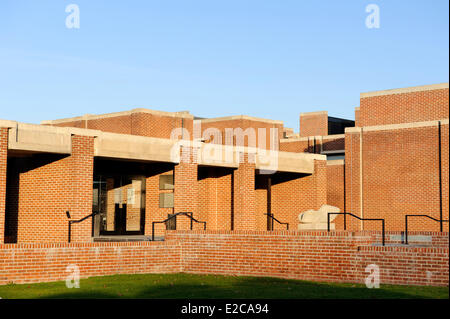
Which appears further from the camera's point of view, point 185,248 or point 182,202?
point 182,202

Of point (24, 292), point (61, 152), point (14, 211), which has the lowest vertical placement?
point (24, 292)

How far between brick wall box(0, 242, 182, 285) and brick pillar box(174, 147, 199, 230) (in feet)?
22.4

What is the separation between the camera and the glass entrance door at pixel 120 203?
2781 cm

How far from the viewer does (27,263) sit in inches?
655

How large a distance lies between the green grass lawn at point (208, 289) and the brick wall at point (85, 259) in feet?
1.78

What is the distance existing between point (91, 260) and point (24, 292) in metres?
3.56

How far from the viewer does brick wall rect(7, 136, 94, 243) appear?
75.7ft

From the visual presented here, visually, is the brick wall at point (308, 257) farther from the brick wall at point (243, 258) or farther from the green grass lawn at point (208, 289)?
the green grass lawn at point (208, 289)

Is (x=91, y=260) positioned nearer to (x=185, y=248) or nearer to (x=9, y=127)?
(x=185, y=248)

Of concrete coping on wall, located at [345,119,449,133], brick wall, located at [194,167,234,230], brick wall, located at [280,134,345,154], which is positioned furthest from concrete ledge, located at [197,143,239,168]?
brick wall, located at [280,134,345,154]

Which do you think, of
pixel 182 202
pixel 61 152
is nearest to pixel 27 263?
pixel 61 152

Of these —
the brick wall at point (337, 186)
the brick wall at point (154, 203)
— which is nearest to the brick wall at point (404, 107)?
the brick wall at point (337, 186)
